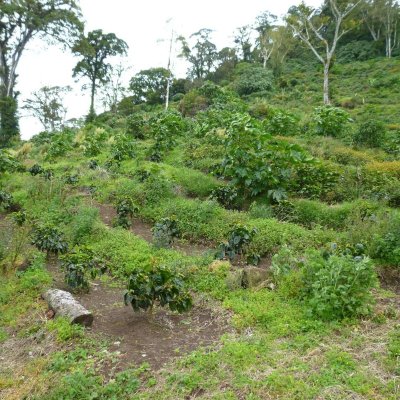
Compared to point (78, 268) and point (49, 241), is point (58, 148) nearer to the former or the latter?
point (49, 241)

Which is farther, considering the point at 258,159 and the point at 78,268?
the point at 258,159

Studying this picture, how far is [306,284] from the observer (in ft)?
15.8

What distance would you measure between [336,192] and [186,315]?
16.4 ft

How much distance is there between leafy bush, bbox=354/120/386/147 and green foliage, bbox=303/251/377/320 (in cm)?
904

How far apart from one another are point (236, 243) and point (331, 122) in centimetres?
863

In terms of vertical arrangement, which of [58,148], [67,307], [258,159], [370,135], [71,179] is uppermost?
[370,135]

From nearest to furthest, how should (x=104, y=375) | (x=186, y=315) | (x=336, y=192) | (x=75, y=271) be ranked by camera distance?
(x=104, y=375) < (x=186, y=315) < (x=75, y=271) < (x=336, y=192)

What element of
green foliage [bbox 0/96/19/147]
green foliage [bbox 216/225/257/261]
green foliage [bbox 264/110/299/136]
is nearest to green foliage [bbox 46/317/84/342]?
green foliage [bbox 216/225/257/261]

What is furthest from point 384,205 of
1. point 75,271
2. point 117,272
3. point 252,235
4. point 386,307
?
point 75,271

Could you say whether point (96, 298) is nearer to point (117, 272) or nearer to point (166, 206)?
point (117, 272)

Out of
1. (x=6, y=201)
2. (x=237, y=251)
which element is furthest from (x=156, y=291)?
(x=6, y=201)

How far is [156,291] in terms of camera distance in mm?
4543

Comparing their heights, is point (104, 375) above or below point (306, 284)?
below

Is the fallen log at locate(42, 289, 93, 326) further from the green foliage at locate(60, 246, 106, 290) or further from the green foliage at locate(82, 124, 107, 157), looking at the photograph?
the green foliage at locate(82, 124, 107, 157)
